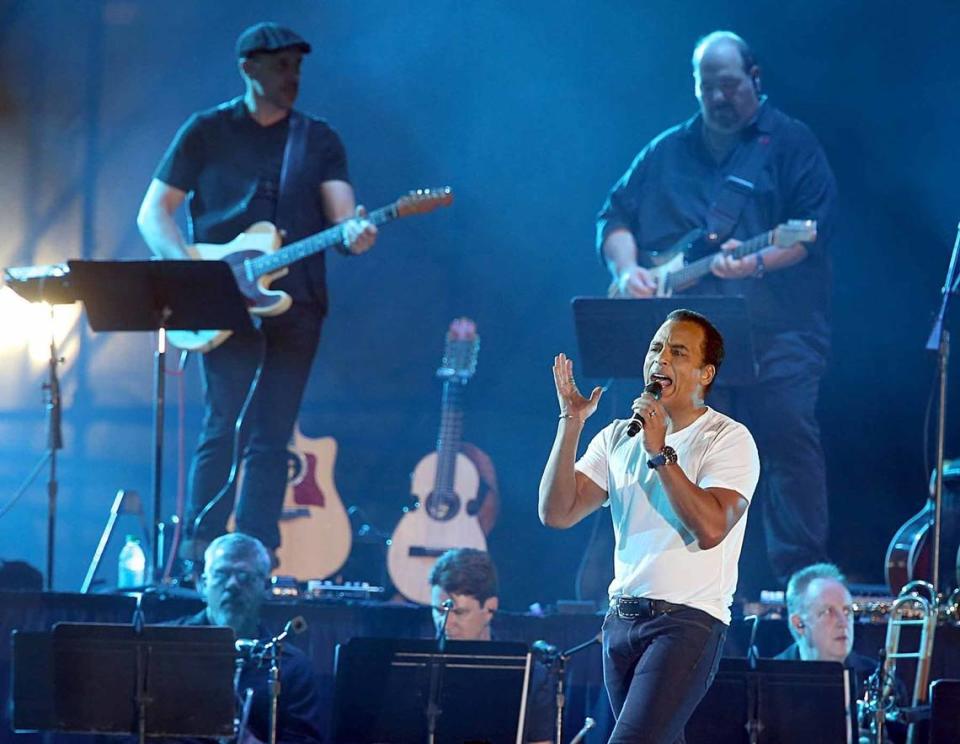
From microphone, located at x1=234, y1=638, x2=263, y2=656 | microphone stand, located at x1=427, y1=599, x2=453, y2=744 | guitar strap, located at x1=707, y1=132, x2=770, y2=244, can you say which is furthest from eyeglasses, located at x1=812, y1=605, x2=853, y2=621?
microphone, located at x1=234, y1=638, x2=263, y2=656

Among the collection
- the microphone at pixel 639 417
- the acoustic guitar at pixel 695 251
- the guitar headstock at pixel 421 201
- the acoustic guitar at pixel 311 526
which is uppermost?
the guitar headstock at pixel 421 201

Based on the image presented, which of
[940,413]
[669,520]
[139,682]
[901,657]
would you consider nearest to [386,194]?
[940,413]

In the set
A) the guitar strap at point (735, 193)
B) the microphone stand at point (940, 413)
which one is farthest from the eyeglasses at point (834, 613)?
the guitar strap at point (735, 193)

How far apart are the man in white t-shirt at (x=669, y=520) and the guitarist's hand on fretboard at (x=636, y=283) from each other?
12.9 feet

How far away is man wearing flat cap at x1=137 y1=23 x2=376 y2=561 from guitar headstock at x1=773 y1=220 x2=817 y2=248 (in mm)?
2250

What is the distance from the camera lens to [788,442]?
8492mm

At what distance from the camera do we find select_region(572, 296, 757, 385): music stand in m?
7.63

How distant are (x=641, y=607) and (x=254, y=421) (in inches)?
172

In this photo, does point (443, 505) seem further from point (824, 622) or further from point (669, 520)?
point (669, 520)

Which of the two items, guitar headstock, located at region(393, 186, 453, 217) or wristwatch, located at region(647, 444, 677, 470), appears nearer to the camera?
wristwatch, located at region(647, 444, 677, 470)

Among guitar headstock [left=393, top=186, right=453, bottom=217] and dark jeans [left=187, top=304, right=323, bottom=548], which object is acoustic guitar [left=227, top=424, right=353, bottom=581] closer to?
dark jeans [left=187, top=304, right=323, bottom=548]

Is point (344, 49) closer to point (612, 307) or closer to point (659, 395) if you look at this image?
point (612, 307)

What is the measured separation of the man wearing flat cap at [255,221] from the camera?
8461 millimetres

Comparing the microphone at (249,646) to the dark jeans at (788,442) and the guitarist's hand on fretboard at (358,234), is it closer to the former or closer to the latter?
the guitarist's hand on fretboard at (358,234)
